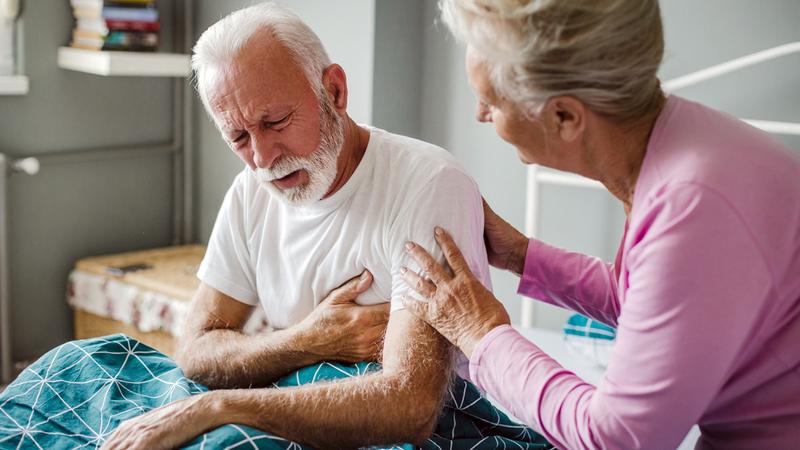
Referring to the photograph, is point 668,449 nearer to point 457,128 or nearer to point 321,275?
point 321,275

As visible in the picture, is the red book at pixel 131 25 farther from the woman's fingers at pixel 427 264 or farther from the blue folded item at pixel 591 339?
the woman's fingers at pixel 427 264

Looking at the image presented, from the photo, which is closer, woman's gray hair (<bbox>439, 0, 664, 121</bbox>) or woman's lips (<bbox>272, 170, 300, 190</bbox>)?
woman's gray hair (<bbox>439, 0, 664, 121</bbox>)

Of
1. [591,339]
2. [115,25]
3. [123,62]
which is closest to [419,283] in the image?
[591,339]

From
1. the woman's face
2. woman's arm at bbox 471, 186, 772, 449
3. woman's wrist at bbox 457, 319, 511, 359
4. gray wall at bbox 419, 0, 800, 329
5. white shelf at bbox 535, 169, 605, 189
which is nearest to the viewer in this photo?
woman's arm at bbox 471, 186, 772, 449

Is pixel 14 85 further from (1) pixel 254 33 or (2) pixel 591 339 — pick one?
(2) pixel 591 339

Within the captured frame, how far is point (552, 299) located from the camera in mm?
1529

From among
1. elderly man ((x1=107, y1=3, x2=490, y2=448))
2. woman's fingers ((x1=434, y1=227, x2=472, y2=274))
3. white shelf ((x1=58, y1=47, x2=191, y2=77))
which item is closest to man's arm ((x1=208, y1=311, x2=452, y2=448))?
elderly man ((x1=107, y1=3, x2=490, y2=448))

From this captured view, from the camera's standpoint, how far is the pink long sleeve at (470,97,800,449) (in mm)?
978

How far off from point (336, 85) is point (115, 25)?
68.2 inches

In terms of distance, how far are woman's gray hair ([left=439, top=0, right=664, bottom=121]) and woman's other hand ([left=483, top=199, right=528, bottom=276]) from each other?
461mm

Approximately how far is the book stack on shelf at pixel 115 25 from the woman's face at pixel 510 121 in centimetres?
214

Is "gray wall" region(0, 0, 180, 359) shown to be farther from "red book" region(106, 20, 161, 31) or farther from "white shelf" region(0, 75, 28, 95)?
"red book" region(106, 20, 161, 31)

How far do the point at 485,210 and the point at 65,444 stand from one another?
0.77 meters

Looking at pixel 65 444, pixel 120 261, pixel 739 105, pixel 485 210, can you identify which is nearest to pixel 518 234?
pixel 485 210
